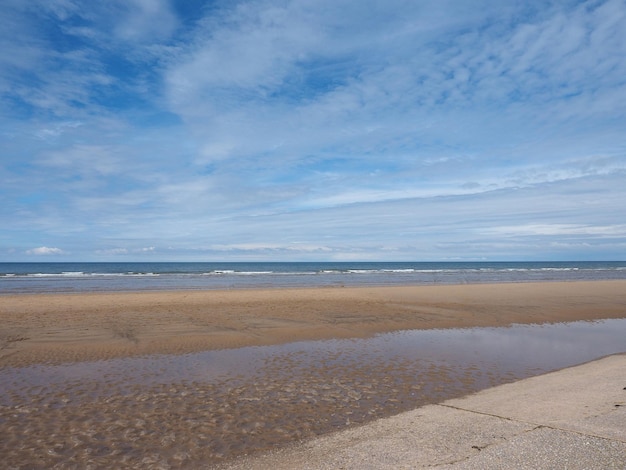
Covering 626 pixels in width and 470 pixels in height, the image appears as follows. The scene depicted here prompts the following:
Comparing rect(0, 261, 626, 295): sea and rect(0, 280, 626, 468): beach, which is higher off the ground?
rect(0, 261, 626, 295): sea

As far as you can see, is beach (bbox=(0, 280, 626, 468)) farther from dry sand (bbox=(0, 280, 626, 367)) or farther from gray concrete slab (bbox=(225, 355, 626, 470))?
gray concrete slab (bbox=(225, 355, 626, 470))

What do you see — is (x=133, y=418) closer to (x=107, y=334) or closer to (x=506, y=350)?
(x=107, y=334)

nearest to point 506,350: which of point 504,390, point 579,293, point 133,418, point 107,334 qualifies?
point 504,390

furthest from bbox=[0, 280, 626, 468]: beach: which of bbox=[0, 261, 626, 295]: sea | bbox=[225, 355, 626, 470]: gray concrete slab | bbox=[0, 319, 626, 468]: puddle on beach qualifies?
bbox=[0, 261, 626, 295]: sea

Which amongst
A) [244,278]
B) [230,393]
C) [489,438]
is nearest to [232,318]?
[230,393]

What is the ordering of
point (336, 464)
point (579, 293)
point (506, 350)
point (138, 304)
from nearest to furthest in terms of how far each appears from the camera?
1. point (336, 464)
2. point (506, 350)
3. point (138, 304)
4. point (579, 293)

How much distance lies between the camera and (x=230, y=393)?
786cm

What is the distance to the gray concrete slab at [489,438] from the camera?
4305mm

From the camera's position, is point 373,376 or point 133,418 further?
point 373,376

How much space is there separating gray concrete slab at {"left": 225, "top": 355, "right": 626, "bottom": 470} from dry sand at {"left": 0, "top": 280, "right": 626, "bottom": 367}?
7.05 m

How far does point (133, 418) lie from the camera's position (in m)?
6.59

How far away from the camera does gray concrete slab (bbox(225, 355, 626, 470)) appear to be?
430 centimetres

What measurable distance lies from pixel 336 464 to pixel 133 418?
11.7 ft

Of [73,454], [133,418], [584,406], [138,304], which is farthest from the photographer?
[138,304]
